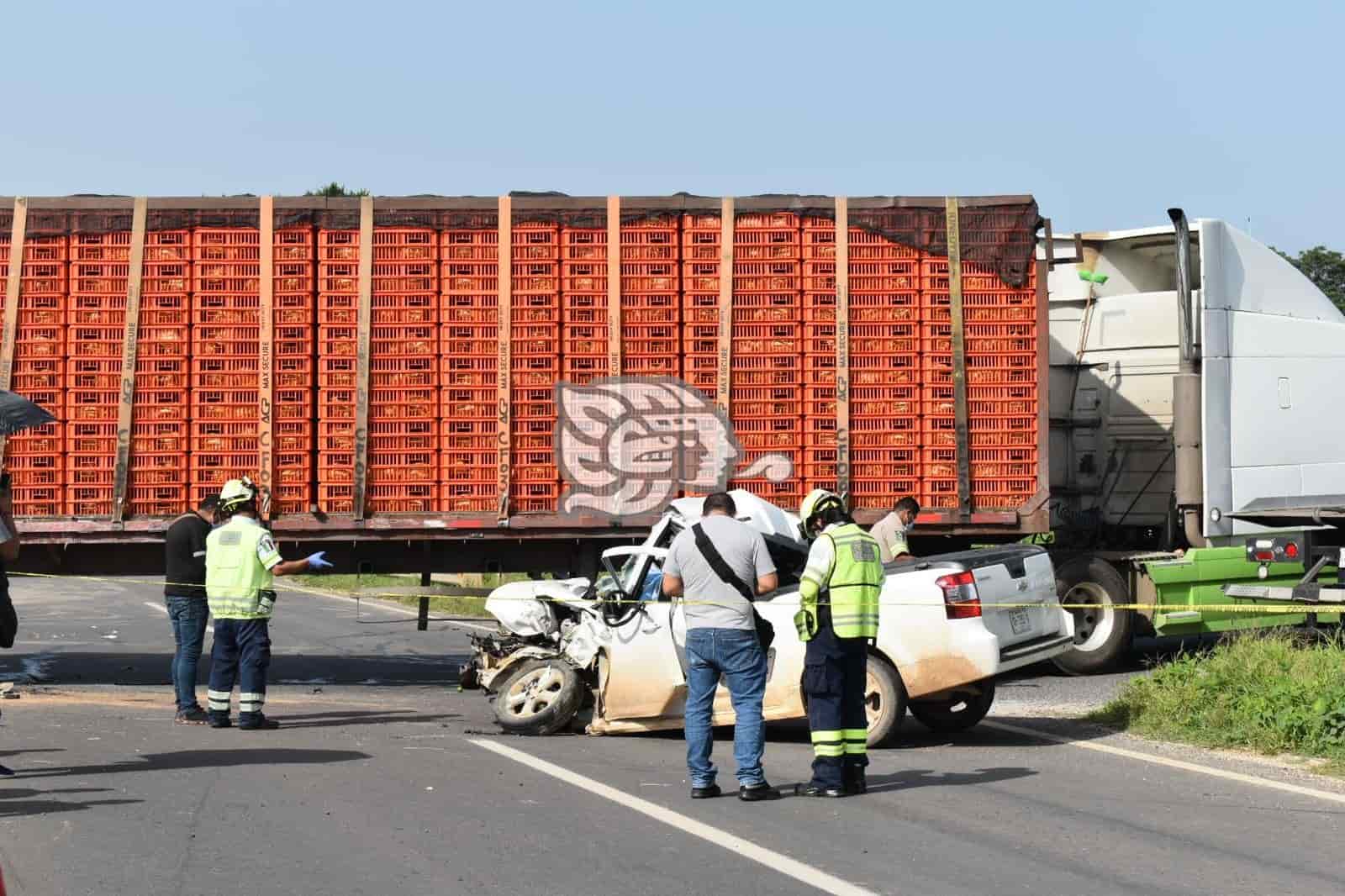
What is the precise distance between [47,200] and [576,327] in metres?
4.70

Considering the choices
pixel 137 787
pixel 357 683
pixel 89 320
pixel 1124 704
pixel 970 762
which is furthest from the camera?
pixel 357 683

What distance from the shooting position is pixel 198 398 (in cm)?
1543

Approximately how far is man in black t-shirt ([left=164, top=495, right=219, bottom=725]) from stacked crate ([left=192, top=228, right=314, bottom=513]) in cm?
211

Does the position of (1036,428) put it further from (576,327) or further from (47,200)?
(47,200)

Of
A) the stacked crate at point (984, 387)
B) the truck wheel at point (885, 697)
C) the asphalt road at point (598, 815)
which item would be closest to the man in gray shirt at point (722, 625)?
the asphalt road at point (598, 815)

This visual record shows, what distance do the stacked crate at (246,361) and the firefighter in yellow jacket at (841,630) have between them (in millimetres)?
6997

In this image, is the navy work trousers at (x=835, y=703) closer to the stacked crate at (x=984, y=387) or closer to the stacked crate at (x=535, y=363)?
the stacked crate at (x=535, y=363)

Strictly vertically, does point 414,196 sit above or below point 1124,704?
above

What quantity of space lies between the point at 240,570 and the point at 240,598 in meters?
0.20

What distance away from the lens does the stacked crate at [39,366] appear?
15.3m

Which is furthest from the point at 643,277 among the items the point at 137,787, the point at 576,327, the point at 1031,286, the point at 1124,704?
the point at 137,787

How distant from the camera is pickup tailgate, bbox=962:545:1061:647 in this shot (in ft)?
37.2

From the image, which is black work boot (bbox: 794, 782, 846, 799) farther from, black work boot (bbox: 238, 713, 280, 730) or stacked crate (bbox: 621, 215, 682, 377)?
stacked crate (bbox: 621, 215, 682, 377)

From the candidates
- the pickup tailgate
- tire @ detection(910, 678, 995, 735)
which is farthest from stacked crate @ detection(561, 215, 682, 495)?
tire @ detection(910, 678, 995, 735)
